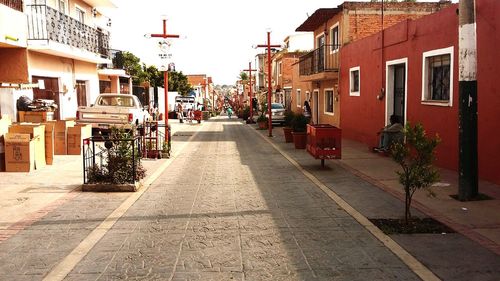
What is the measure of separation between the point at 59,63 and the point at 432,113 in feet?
46.7

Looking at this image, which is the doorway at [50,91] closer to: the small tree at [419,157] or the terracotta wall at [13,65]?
the terracotta wall at [13,65]

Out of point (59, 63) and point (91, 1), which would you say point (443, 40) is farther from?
point (91, 1)

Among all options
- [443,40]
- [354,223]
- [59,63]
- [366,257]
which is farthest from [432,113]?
[59,63]

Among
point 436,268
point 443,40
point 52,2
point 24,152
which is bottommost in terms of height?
point 436,268

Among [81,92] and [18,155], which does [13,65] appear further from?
[81,92]

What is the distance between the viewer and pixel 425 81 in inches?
495

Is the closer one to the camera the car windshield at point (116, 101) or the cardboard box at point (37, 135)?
the cardboard box at point (37, 135)

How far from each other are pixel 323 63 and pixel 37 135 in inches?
592

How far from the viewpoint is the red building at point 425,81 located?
9.44 m

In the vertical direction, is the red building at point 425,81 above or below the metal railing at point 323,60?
below

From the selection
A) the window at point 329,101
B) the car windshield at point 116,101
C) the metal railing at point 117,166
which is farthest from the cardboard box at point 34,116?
the window at point 329,101

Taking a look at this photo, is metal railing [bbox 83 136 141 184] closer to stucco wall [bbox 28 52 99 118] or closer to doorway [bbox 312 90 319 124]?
stucco wall [bbox 28 52 99 118]

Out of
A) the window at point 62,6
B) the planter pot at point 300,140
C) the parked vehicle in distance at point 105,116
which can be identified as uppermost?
the window at point 62,6

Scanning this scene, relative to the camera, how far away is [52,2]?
60.5 feet
